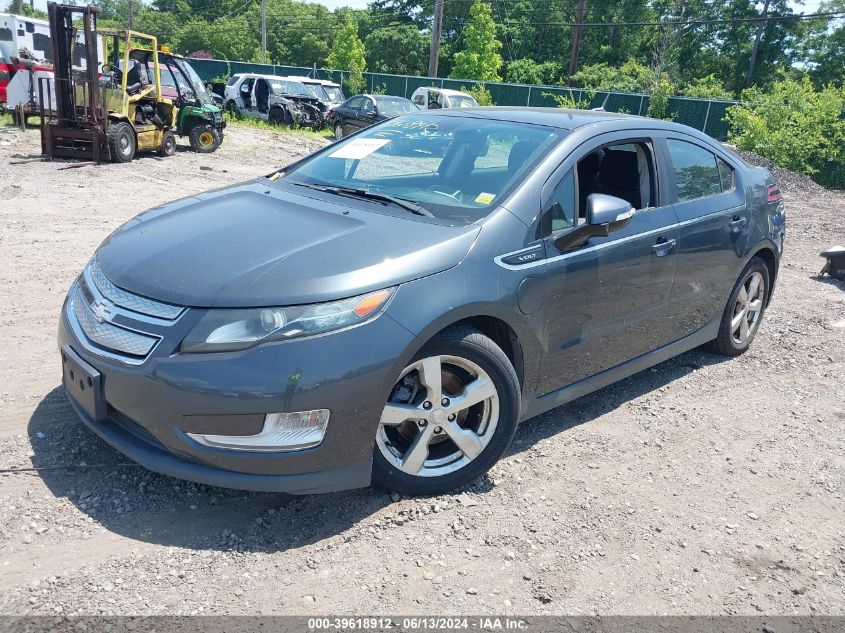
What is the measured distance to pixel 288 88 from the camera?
24.8 metres

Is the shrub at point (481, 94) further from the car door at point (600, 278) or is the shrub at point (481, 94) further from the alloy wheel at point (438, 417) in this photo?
the alloy wheel at point (438, 417)

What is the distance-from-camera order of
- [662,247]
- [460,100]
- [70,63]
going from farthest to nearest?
[460,100], [70,63], [662,247]

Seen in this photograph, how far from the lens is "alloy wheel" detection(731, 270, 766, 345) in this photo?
539cm

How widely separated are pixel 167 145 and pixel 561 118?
515 inches

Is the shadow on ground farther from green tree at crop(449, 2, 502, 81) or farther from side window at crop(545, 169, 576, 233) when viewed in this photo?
green tree at crop(449, 2, 502, 81)

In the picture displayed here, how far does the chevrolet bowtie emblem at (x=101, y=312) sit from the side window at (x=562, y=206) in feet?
6.66

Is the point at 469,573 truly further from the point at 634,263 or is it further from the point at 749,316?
the point at 749,316

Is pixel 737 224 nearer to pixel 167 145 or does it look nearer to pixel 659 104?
pixel 167 145

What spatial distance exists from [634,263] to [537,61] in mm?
56432

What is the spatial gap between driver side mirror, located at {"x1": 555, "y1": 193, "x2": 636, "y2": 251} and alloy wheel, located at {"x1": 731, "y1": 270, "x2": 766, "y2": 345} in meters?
2.05

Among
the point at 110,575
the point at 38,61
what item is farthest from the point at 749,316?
the point at 38,61

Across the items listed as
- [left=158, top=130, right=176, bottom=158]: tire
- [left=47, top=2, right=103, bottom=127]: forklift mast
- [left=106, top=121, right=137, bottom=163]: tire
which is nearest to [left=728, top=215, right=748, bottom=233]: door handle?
[left=106, top=121, right=137, bottom=163]: tire

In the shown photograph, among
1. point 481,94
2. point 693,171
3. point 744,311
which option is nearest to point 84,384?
point 693,171

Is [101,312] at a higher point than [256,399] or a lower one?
higher
